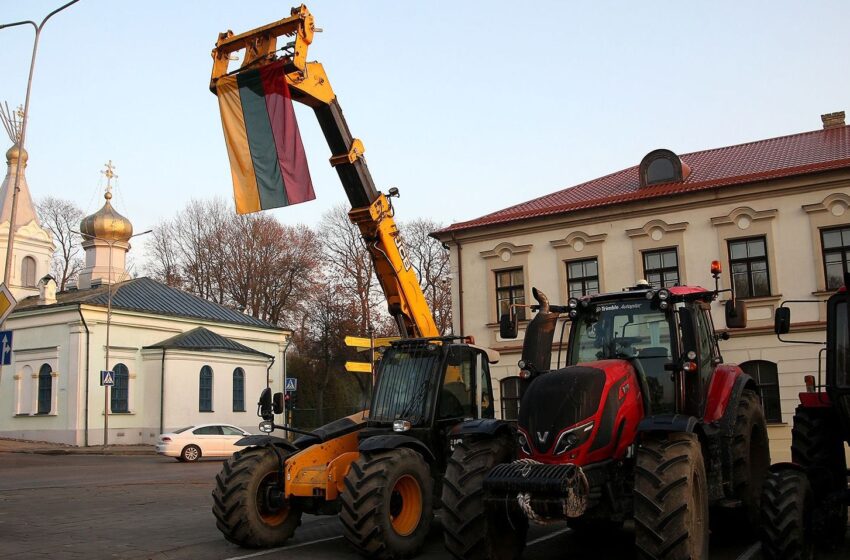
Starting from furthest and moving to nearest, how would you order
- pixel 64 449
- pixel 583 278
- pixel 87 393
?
1. pixel 87 393
2. pixel 64 449
3. pixel 583 278

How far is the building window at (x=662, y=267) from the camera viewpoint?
2342 cm

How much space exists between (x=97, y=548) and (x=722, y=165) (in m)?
21.8

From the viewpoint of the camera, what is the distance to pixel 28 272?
46.0 meters

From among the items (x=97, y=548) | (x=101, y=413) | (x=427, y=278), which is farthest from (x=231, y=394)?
(x=97, y=548)

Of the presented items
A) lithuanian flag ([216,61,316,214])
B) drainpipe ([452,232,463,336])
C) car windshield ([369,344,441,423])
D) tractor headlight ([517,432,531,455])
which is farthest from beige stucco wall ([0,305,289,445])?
tractor headlight ([517,432,531,455])

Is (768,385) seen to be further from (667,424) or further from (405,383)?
(667,424)

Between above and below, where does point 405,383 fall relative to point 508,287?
below

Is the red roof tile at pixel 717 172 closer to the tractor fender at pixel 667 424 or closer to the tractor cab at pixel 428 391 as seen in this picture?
the tractor cab at pixel 428 391

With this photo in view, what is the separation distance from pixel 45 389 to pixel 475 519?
35371mm

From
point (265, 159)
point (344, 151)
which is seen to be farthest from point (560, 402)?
point (265, 159)

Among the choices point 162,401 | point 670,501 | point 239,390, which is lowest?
point 670,501

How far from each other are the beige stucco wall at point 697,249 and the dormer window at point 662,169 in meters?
1.54

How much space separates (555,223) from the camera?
82.2ft

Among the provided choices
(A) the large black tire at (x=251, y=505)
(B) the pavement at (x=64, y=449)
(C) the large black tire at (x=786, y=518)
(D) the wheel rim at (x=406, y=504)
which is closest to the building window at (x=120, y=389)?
(B) the pavement at (x=64, y=449)
